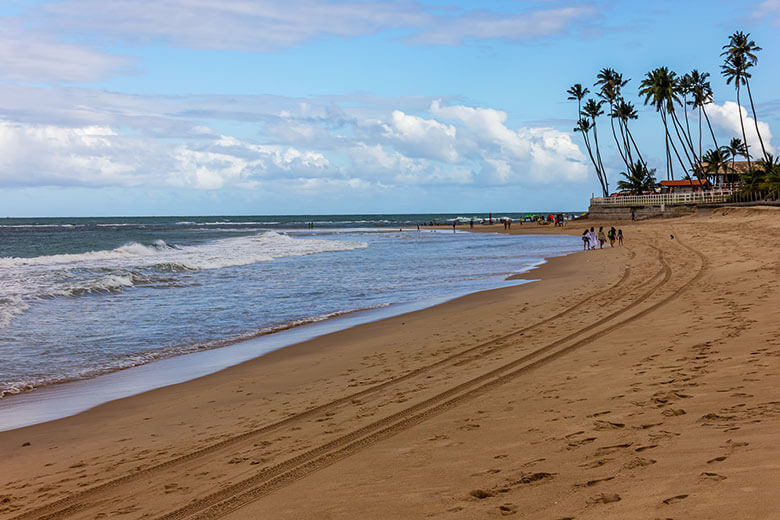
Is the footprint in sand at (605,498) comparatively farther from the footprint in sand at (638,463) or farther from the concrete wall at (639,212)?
the concrete wall at (639,212)

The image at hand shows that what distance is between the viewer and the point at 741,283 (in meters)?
14.4

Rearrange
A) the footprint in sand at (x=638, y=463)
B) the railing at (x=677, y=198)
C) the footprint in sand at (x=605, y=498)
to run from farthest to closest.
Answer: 1. the railing at (x=677, y=198)
2. the footprint in sand at (x=638, y=463)
3. the footprint in sand at (x=605, y=498)

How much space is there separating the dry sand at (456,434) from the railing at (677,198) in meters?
58.3

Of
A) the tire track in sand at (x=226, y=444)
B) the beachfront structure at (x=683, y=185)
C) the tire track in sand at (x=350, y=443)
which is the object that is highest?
the beachfront structure at (x=683, y=185)

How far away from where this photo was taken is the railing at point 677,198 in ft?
208

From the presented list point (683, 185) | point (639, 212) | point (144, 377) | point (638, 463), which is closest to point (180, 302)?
point (144, 377)

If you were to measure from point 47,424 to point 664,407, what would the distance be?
704 centimetres

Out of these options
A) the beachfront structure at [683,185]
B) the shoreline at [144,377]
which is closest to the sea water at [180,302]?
the shoreline at [144,377]

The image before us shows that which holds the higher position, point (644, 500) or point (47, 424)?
point (644, 500)

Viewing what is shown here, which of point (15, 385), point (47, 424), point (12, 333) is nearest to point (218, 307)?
point (12, 333)

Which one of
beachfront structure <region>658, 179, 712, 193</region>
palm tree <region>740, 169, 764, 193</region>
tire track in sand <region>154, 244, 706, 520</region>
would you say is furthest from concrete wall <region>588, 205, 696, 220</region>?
tire track in sand <region>154, 244, 706, 520</region>

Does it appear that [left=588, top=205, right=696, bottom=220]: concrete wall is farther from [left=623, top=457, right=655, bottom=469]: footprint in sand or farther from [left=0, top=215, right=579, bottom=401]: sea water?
[left=623, top=457, right=655, bottom=469]: footprint in sand

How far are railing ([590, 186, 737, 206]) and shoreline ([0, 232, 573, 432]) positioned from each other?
58686mm

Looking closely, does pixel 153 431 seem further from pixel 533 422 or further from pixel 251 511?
pixel 533 422
